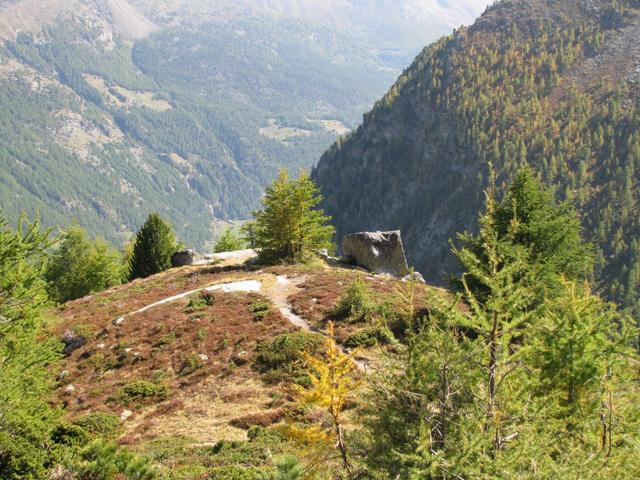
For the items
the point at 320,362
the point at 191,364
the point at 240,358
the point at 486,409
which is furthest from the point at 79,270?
the point at 486,409

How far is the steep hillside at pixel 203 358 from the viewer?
21.8 metres

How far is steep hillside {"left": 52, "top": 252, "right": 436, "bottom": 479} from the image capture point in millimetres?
21759

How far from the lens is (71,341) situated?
36.1 metres

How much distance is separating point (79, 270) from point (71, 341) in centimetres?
4648

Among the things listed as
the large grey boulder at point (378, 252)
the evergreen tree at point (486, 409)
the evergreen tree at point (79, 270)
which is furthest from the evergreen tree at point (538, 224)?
→ the evergreen tree at point (79, 270)

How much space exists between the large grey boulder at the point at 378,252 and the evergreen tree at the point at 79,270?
42374 millimetres

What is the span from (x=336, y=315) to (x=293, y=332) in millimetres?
3848

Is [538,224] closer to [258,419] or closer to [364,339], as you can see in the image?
[364,339]

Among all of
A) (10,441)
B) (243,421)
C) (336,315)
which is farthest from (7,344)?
(336,315)

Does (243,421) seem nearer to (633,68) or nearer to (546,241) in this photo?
(546,241)

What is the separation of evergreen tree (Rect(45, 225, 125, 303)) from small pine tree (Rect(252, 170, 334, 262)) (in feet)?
115

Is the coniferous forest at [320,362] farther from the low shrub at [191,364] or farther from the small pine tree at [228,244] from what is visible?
the small pine tree at [228,244]

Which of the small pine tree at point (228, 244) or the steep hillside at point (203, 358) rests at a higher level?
the small pine tree at point (228, 244)

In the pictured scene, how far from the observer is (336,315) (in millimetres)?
34719
